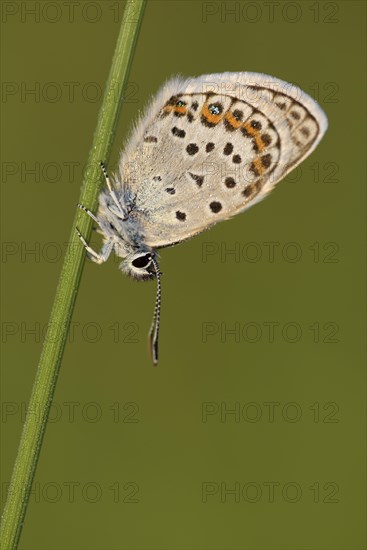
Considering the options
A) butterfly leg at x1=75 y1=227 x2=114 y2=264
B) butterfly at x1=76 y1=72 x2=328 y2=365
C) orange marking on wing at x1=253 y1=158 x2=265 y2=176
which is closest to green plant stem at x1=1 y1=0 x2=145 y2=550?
butterfly leg at x1=75 y1=227 x2=114 y2=264

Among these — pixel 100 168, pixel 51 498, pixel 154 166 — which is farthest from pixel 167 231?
pixel 51 498

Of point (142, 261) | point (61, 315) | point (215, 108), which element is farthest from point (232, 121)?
point (61, 315)

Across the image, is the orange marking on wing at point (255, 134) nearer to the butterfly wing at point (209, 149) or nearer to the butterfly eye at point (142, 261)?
the butterfly wing at point (209, 149)

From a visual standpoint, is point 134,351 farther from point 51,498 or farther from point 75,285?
point 75,285

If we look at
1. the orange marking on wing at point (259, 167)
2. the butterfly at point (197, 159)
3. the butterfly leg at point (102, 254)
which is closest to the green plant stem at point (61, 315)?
the butterfly leg at point (102, 254)

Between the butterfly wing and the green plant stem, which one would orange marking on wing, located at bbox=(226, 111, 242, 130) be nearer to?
the butterfly wing

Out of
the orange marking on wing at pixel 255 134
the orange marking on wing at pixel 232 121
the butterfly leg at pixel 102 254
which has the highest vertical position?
the orange marking on wing at pixel 232 121

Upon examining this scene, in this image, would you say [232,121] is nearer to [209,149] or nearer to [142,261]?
[209,149]
